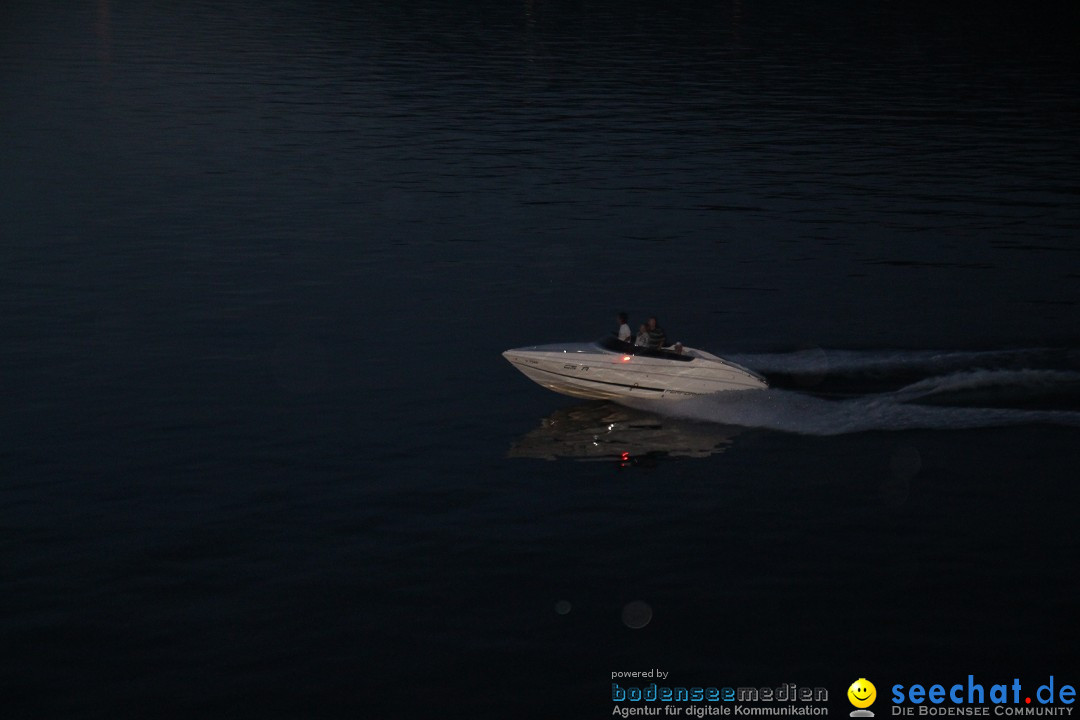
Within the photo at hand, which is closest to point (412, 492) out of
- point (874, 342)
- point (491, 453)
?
point (491, 453)

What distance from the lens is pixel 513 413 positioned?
39.0 m

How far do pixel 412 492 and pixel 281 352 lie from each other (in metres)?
13.5

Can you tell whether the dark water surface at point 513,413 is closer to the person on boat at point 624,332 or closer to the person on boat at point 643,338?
the person on boat at point 643,338

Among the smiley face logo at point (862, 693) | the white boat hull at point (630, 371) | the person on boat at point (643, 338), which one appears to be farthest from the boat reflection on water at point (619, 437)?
the smiley face logo at point (862, 693)

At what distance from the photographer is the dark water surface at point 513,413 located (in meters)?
25.6

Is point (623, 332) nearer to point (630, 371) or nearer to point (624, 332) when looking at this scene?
point (624, 332)

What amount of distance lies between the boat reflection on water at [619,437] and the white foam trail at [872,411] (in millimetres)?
879

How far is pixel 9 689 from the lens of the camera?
Answer: 78.0 feet

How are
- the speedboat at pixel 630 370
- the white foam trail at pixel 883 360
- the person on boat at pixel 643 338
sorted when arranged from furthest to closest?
the white foam trail at pixel 883 360 < the person on boat at pixel 643 338 < the speedboat at pixel 630 370

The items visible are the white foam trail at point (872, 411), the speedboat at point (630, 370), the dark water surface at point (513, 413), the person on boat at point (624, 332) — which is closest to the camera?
the dark water surface at point (513, 413)

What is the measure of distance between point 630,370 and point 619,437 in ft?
7.90

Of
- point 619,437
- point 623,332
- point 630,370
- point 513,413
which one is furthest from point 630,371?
point 513,413

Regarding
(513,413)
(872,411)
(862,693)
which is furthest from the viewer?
(513,413)

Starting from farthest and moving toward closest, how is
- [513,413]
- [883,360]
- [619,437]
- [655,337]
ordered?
1. [883,360]
2. [513,413]
3. [655,337]
4. [619,437]
